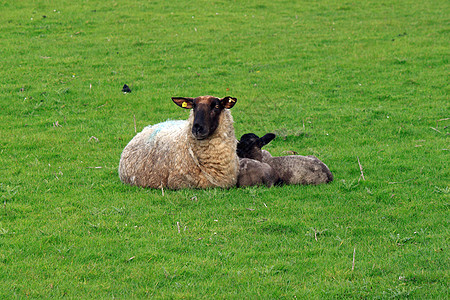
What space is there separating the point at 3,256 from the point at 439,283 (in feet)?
19.5

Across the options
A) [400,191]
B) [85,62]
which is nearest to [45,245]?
[400,191]

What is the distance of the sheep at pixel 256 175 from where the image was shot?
10648mm

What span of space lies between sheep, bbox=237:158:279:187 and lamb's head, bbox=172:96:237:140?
3.43 feet

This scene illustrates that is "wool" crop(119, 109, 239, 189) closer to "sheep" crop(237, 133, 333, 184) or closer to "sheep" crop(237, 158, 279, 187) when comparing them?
"sheep" crop(237, 158, 279, 187)

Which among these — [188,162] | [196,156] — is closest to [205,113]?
[196,156]

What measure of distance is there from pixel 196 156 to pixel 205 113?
0.95m

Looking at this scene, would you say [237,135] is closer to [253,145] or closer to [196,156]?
[253,145]

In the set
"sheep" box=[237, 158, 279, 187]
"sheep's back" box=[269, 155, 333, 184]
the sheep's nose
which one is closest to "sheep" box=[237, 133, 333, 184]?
"sheep's back" box=[269, 155, 333, 184]

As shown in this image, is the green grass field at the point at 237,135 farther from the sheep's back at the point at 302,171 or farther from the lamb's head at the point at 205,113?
the lamb's head at the point at 205,113

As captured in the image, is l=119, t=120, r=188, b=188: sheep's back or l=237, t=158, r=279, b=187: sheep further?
l=119, t=120, r=188, b=188: sheep's back

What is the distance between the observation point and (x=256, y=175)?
1070 cm

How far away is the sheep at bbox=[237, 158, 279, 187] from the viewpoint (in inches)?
419

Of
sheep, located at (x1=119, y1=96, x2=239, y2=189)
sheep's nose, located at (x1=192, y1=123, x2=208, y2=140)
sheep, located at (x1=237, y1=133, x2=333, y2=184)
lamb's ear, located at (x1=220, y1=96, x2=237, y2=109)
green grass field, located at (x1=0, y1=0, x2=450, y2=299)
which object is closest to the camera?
green grass field, located at (x1=0, y1=0, x2=450, y2=299)

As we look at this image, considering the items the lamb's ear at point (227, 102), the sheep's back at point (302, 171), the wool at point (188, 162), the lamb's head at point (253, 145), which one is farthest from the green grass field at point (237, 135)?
the lamb's ear at point (227, 102)
